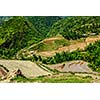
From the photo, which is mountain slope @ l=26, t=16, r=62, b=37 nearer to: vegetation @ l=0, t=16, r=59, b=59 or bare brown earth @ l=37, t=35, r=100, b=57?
vegetation @ l=0, t=16, r=59, b=59

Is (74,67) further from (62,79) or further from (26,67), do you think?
(26,67)

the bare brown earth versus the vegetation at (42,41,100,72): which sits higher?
the bare brown earth

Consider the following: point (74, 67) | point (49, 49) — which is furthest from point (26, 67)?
point (74, 67)

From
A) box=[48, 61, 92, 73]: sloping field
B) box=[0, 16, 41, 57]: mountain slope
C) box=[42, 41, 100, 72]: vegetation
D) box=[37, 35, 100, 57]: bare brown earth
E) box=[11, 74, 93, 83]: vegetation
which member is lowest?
box=[11, 74, 93, 83]: vegetation

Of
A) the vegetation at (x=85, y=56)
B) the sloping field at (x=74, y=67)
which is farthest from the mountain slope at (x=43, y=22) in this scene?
the sloping field at (x=74, y=67)

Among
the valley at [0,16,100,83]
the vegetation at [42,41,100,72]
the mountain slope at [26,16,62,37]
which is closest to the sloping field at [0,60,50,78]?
the valley at [0,16,100,83]

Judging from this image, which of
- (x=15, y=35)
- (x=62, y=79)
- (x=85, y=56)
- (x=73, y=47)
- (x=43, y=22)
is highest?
(x=43, y=22)

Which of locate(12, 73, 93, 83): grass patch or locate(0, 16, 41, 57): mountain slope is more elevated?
locate(0, 16, 41, 57): mountain slope

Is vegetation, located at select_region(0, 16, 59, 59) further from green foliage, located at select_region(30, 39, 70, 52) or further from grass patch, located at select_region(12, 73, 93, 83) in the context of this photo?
grass patch, located at select_region(12, 73, 93, 83)

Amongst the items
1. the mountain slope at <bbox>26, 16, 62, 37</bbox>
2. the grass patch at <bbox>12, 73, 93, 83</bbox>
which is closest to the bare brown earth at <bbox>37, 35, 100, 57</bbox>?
the mountain slope at <bbox>26, 16, 62, 37</bbox>
